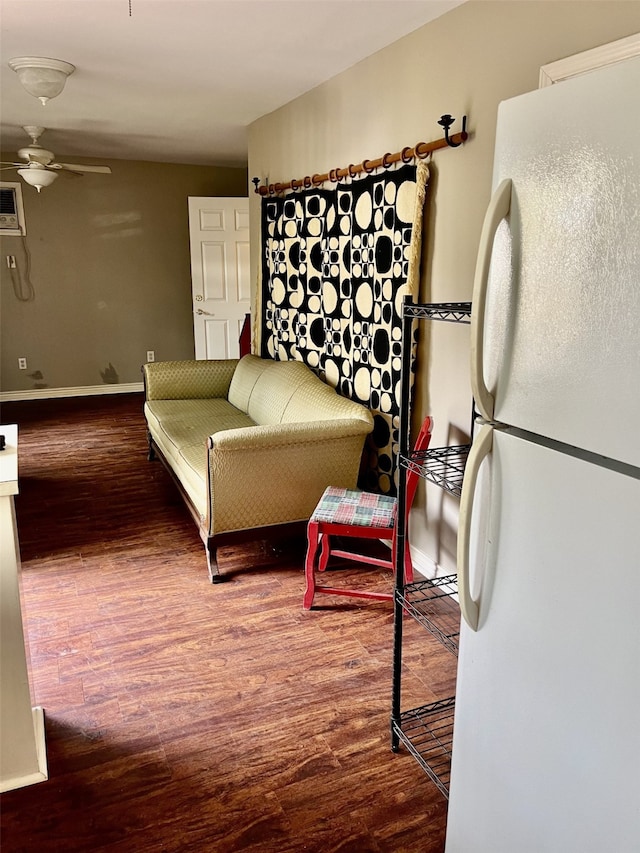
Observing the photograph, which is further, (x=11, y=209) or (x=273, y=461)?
(x=11, y=209)

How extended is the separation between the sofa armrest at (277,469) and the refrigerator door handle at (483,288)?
70.7 inches

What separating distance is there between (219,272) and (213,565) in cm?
431

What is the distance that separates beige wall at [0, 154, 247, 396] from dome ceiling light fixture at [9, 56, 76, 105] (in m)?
3.19

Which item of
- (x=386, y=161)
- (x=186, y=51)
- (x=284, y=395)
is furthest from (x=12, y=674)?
(x=186, y=51)

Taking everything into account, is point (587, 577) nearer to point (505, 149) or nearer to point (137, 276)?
point (505, 149)

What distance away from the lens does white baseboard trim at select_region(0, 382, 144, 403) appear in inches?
263

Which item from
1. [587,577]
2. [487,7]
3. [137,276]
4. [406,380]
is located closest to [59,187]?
[137,276]

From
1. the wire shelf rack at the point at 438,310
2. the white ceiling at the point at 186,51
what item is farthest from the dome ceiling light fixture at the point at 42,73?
the wire shelf rack at the point at 438,310

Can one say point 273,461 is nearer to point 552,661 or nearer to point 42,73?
point 552,661

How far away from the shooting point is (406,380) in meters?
1.79

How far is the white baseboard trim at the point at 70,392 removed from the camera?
21.9ft

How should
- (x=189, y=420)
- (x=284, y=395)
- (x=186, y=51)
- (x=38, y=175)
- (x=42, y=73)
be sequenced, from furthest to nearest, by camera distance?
(x=38, y=175) → (x=189, y=420) → (x=284, y=395) → (x=42, y=73) → (x=186, y=51)

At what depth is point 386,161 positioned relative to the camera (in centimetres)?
301

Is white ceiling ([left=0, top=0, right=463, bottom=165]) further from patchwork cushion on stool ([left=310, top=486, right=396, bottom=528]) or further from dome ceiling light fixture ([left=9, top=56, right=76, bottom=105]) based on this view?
patchwork cushion on stool ([left=310, top=486, right=396, bottom=528])
